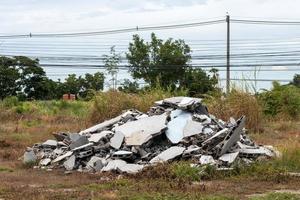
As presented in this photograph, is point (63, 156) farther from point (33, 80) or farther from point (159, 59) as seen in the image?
point (33, 80)

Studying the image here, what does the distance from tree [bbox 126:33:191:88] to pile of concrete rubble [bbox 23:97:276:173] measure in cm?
3541

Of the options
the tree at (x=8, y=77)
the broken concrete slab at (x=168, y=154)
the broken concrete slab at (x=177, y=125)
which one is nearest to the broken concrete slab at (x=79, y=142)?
the broken concrete slab at (x=177, y=125)

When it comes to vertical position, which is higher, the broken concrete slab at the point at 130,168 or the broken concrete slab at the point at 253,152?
the broken concrete slab at the point at 253,152

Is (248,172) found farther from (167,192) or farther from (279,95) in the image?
(279,95)

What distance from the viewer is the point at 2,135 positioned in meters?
24.2

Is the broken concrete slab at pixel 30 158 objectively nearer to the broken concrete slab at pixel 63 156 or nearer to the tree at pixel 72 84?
the broken concrete slab at pixel 63 156

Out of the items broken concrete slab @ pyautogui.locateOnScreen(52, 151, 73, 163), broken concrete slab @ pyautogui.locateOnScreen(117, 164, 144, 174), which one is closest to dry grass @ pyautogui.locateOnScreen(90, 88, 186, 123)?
broken concrete slab @ pyautogui.locateOnScreen(52, 151, 73, 163)

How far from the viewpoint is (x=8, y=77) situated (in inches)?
2488

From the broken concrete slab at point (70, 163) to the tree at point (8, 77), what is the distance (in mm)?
49037

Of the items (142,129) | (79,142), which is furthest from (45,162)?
(142,129)

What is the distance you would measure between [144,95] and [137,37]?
30.4 meters

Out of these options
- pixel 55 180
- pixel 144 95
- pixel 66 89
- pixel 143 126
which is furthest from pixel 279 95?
pixel 66 89

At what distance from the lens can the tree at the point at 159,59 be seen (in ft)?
170

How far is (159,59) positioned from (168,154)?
39325 millimetres
